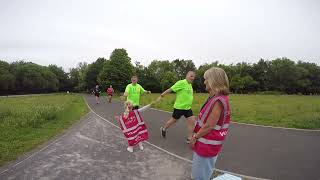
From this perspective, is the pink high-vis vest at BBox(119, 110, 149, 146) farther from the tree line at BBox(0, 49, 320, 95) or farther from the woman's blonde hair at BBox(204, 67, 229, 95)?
the tree line at BBox(0, 49, 320, 95)

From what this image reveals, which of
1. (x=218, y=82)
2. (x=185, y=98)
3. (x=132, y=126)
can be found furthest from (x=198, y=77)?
(x=218, y=82)

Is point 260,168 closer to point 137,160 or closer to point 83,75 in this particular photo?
point 137,160

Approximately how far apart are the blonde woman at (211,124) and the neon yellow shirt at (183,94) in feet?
15.9

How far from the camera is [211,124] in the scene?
3.34 m

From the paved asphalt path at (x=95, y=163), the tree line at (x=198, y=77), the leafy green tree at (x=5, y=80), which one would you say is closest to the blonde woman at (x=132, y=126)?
the paved asphalt path at (x=95, y=163)

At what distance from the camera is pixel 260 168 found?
6.12 metres

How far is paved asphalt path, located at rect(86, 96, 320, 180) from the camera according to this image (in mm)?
5945

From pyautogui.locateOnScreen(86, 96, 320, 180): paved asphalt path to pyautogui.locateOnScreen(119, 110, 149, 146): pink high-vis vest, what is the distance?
0.76 metres

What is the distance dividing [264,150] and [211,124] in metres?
4.89

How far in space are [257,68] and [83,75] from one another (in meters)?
52.6

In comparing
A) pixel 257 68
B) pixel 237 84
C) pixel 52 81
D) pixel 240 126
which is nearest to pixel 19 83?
pixel 52 81

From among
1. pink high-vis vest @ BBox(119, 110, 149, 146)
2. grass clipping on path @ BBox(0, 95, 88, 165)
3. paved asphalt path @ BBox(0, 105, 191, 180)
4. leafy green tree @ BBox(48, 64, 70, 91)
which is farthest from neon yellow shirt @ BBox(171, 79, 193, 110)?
leafy green tree @ BBox(48, 64, 70, 91)

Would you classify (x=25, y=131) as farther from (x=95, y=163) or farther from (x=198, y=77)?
(x=198, y=77)

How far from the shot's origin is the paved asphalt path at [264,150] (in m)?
5.95
